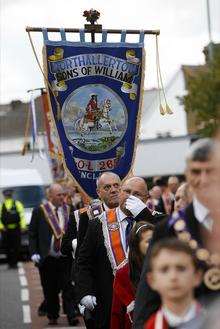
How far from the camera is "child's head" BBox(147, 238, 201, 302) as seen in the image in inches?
165

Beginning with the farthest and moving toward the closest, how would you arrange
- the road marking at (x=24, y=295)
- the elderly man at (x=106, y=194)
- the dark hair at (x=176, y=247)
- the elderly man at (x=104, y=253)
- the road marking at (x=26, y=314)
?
1. the road marking at (x=24, y=295)
2. the road marking at (x=26, y=314)
3. the elderly man at (x=106, y=194)
4. the elderly man at (x=104, y=253)
5. the dark hair at (x=176, y=247)

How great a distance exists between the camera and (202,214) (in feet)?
15.3

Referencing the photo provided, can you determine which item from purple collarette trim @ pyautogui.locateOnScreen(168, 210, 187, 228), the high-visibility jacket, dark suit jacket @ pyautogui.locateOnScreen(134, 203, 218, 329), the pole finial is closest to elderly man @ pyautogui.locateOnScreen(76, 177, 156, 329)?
the pole finial

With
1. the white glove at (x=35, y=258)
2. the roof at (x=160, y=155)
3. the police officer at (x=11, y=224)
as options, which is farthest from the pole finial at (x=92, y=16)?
the roof at (x=160, y=155)

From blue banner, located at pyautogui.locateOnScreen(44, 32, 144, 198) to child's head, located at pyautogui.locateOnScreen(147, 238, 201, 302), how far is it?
6388 millimetres

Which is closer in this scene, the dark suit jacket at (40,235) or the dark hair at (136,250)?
the dark hair at (136,250)

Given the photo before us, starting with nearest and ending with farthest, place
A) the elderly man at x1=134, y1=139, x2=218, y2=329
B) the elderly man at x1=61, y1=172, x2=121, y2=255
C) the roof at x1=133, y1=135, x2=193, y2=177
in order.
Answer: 1. the elderly man at x1=134, y1=139, x2=218, y2=329
2. the elderly man at x1=61, y1=172, x2=121, y2=255
3. the roof at x1=133, y1=135, x2=193, y2=177

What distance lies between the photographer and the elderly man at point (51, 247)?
14859mm

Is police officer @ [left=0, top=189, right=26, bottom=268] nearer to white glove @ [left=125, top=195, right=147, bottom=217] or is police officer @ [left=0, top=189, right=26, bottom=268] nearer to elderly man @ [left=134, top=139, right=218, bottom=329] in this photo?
white glove @ [left=125, top=195, right=147, bottom=217]

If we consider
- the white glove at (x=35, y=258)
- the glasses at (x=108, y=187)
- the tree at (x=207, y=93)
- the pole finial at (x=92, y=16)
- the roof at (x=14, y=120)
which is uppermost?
the roof at (x=14, y=120)

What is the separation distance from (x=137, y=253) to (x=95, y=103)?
436 cm

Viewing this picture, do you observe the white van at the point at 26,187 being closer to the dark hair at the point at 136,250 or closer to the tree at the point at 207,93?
the tree at the point at 207,93

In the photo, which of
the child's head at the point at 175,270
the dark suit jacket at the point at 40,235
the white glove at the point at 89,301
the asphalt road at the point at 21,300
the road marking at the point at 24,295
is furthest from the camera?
the road marking at the point at 24,295

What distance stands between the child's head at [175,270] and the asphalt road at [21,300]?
952 cm
